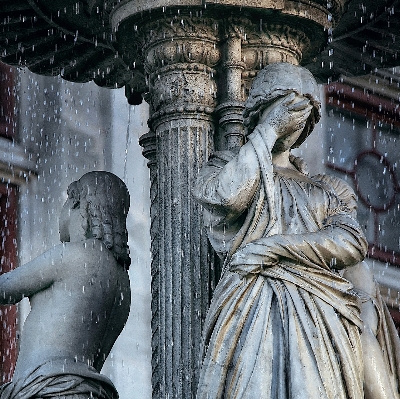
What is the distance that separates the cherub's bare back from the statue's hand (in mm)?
1279

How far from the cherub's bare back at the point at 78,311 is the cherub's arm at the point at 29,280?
0.03 metres

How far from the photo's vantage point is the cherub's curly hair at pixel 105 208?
40.7 ft

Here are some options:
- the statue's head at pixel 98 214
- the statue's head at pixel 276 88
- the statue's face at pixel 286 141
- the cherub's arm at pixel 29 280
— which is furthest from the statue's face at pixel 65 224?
the statue's face at pixel 286 141

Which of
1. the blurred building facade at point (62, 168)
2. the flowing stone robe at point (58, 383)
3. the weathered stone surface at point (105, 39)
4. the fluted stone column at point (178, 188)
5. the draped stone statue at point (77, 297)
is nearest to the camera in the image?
the flowing stone robe at point (58, 383)

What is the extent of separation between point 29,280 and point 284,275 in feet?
5.19

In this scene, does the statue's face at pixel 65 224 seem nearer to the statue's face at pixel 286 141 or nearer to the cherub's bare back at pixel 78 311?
the cherub's bare back at pixel 78 311

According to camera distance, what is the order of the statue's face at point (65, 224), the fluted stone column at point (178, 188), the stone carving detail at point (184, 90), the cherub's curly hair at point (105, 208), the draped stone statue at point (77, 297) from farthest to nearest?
the statue's face at point (65, 224)
the cherub's curly hair at point (105, 208)
the stone carving detail at point (184, 90)
the fluted stone column at point (178, 188)
the draped stone statue at point (77, 297)

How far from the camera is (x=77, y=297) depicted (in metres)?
12.2

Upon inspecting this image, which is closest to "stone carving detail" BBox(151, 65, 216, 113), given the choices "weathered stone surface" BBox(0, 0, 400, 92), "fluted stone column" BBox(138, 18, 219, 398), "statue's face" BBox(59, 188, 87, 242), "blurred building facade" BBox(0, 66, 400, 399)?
"fluted stone column" BBox(138, 18, 219, 398)

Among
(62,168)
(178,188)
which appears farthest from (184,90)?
(62,168)

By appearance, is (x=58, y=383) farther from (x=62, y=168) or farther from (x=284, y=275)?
(x=62, y=168)

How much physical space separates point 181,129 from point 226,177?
812mm

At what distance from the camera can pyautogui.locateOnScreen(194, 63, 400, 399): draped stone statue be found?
439 inches

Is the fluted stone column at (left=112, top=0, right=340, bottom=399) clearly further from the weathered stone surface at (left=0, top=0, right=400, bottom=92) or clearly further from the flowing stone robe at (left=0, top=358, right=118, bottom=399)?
the flowing stone robe at (left=0, top=358, right=118, bottom=399)
